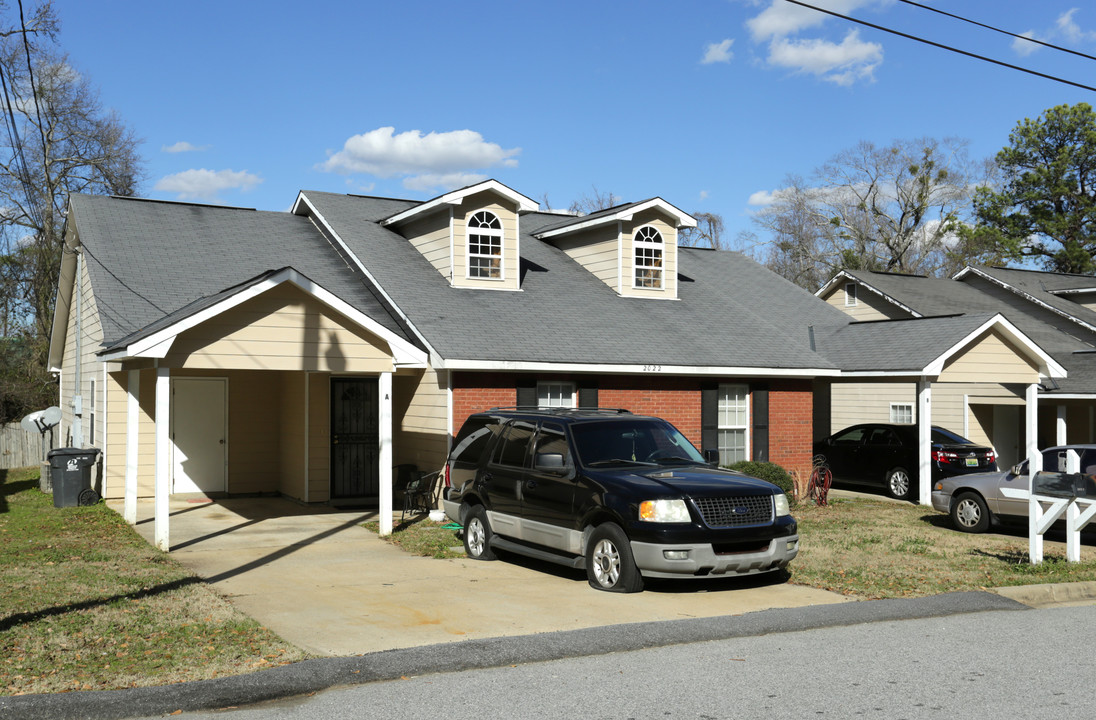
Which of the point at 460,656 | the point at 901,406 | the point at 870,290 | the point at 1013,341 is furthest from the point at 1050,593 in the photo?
the point at 870,290

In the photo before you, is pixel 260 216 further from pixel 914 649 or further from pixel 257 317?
pixel 914 649

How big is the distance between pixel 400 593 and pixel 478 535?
2.47m

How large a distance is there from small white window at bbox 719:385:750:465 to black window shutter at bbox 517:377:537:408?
4.46 m

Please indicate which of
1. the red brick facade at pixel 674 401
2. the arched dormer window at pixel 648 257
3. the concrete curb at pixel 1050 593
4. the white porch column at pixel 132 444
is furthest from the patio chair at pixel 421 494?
the concrete curb at pixel 1050 593

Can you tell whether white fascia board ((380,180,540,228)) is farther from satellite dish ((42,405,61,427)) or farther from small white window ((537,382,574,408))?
satellite dish ((42,405,61,427))

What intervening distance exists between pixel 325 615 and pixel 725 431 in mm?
12150

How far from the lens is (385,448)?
14.3 meters

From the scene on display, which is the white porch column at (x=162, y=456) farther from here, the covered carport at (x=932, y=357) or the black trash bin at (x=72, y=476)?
the covered carport at (x=932, y=357)

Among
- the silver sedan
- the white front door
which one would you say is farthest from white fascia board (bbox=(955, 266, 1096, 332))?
the white front door

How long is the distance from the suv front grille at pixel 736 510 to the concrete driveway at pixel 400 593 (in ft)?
2.59

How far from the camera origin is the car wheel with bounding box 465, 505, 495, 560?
12391 millimetres

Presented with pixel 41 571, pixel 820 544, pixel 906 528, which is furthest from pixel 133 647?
pixel 906 528

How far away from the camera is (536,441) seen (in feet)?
39.0

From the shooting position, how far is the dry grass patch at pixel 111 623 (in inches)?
273
